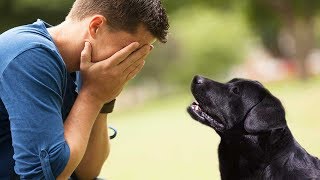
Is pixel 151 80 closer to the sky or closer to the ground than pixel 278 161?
closer to the ground

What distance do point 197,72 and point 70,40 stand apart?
2519 centimetres

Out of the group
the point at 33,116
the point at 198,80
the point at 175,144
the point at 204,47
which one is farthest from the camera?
the point at 204,47

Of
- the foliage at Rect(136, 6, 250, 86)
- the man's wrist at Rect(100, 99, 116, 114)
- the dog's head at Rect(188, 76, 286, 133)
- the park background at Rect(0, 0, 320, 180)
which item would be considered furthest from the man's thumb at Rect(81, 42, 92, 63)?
the foliage at Rect(136, 6, 250, 86)

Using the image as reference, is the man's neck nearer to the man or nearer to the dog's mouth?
the man

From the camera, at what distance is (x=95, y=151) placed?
10.3 feet

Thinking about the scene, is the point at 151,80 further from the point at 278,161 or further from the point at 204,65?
the point at 278,161

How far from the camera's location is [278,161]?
3027 millimetres

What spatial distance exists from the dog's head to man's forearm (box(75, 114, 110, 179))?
1.36 ft

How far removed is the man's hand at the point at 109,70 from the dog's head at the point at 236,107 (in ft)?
1.60

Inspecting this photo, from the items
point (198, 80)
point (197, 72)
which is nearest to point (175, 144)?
point (198, 80)

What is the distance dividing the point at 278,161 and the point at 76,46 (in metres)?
1.06

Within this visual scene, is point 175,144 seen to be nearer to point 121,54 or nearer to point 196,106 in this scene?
point 196,106

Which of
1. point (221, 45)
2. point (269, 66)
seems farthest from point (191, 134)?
point (269, 66)

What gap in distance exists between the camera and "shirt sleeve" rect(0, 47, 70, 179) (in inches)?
96.6
